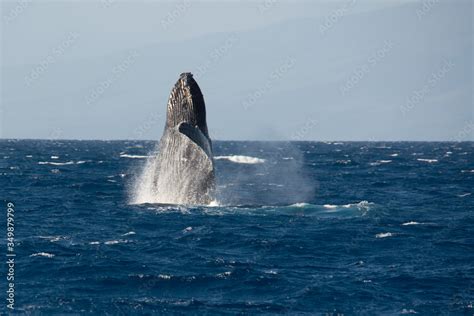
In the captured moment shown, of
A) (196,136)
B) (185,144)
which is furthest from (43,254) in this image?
(196,136)

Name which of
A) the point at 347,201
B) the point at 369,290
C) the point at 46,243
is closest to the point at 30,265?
the point at 46,243

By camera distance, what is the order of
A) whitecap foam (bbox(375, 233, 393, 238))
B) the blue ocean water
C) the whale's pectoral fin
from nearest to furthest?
1. the blue ocean water
2. whitecap foam (bbox(375, 233, 393, 238))
3. the whale's pectoral fin

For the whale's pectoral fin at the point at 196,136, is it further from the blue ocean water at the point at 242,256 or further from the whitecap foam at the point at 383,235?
the whitecap foam at the point at 383,235

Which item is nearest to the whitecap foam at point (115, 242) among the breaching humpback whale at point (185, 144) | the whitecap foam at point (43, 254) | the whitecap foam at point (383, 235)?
the whitecap foam at point (43, 254)

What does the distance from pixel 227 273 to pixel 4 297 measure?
21.3 ft

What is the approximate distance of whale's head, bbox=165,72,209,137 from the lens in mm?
33406

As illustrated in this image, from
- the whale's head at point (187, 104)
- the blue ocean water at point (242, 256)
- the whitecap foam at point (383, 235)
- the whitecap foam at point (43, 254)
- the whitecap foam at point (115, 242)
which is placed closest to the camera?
the blue ocean water at point (242, 256)

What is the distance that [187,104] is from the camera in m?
33.5

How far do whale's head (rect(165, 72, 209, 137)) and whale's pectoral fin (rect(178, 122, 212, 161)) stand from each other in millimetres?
255

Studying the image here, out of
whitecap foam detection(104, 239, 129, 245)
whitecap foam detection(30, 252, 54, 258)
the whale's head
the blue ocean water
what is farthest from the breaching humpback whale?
whitecap foam detection(30, 252, 54, 258)

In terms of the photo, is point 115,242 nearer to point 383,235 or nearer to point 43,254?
point 43,254

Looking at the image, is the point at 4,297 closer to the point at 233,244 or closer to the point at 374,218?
the point at 233,244

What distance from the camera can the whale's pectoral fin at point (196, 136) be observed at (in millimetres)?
33188

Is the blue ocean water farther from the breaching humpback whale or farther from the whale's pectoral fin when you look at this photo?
the whale's pectoral fin
